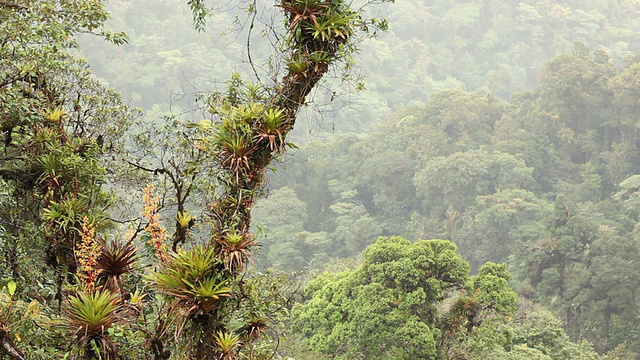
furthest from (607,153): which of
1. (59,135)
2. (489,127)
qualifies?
(59,135)

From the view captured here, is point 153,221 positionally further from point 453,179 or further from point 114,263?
point 453,179

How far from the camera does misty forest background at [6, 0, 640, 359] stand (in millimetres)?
9039

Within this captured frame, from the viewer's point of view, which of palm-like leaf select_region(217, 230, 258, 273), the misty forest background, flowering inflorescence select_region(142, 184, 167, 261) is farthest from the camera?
the misty forest background

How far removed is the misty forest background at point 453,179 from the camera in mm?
9039

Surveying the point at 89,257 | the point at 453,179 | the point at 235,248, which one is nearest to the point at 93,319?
the point at 89,257

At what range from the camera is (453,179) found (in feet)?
72.0

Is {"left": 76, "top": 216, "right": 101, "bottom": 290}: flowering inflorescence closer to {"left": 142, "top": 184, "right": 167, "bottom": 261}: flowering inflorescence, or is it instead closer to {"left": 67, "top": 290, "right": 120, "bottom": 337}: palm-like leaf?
{"left": 67, "top": 290, "right": 120, "bottom": 337}: palm-like leaf

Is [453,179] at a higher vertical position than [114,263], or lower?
higher

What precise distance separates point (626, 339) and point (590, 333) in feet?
2.85

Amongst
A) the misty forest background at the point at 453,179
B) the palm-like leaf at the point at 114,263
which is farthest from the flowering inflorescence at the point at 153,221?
the misty forest background at the point at 453,179

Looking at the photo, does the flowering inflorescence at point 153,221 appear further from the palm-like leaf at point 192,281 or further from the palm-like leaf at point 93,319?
the palm-like leaf at point 93,319

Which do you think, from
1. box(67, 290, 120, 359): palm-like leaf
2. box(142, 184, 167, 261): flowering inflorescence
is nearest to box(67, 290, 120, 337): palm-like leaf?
box(67, 290, 120, 359): palm-like leaf

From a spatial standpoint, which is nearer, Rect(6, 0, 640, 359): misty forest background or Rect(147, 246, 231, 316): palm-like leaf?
Rect(147, 246, 231, 316): palm-like leaf

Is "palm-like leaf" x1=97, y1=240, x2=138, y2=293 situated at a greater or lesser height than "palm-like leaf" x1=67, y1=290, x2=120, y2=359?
greater
